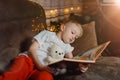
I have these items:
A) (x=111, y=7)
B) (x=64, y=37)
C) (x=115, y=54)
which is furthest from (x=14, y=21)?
(x=111, y=7)

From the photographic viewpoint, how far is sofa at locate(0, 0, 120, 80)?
1.53m

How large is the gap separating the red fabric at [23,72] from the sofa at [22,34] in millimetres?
80

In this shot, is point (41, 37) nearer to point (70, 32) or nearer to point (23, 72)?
point (70, 32)

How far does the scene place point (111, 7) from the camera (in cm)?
321

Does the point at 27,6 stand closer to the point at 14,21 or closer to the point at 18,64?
the point at 14,21

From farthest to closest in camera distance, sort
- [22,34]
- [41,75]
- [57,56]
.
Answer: [22,34], [57,56], [41,75]

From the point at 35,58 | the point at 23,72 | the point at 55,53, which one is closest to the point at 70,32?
the point at 55,53

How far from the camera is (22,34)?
1732 mm

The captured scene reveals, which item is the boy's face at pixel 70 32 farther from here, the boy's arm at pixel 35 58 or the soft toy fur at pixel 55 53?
the boy's arm at pixel 35 58

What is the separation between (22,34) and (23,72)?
35cm

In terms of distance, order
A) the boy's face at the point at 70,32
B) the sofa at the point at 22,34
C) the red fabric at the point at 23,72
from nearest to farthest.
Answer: the red fabric at the point at 23,72 < the sofa at the point at 22,34 < the boy's face at the point at 70,32

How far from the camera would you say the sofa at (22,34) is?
153cm

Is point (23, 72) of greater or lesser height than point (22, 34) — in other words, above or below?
below

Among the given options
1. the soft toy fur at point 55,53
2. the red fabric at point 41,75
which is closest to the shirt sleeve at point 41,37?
the soft toy fur at point 55,53
